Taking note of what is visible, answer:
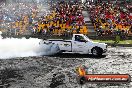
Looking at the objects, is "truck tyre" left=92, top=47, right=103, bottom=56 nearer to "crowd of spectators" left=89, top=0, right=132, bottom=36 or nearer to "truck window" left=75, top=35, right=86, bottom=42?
→ "truck window" left=75, top=35, right=86, bottom=42

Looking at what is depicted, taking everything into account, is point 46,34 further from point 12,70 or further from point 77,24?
point 12,70

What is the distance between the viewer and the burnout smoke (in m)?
27.4

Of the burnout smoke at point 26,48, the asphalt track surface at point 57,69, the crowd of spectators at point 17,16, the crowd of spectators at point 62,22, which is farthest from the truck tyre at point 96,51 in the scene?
the crowd of spectators at point 17,16

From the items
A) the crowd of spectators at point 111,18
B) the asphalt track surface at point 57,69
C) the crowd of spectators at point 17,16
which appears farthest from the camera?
the crowd of spectators at point 17,16

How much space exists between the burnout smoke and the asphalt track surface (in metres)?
0.84

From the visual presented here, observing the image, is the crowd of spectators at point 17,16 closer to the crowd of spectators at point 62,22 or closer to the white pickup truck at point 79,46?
the crowd of spectators at point 62,22

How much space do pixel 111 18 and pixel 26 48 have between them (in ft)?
57.0

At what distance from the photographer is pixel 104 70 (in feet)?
72.2

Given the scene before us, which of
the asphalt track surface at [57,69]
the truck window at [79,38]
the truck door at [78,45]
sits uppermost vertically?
the truck window at [79,38]

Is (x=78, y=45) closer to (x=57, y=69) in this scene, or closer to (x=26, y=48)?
(x=26, y=48)

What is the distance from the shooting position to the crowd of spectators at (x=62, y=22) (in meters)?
38.4

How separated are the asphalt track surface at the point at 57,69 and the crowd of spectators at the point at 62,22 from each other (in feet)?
30.7

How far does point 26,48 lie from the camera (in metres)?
27.9

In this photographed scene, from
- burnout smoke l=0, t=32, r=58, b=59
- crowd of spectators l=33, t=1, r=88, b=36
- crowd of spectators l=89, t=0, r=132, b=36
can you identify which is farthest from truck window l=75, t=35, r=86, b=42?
crowd of spectators l=89, t=0, r=132, b=36
